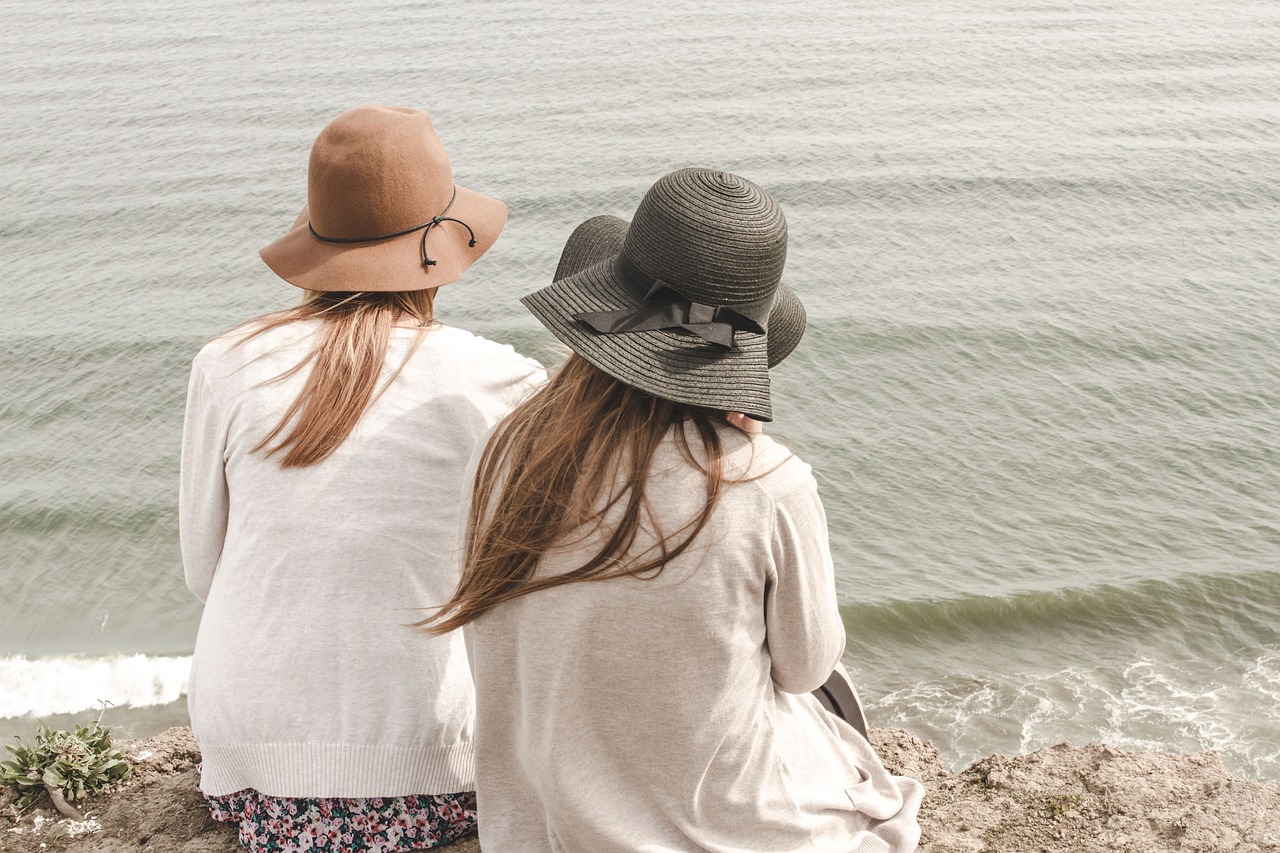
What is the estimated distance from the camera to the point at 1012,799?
4.20m

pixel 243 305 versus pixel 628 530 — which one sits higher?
pixel 628 530

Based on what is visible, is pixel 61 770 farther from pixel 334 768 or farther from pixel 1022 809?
pixel 1022 809

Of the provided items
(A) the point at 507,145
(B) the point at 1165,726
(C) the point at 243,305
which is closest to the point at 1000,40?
(A) the point at 507,145

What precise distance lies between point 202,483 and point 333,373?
1.50 feet

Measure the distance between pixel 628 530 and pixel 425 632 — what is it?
2.25 ft

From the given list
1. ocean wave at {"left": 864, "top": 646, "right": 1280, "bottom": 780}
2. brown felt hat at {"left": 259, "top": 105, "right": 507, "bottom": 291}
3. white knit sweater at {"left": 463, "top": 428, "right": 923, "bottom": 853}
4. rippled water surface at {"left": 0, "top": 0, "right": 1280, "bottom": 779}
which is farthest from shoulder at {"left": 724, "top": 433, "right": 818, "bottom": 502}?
rippled water surface at {"left": 0, "top": 0, "right": 1280, "bottom": 779}

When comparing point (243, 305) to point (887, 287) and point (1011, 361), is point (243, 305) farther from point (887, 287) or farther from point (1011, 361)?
point (1011, 361)

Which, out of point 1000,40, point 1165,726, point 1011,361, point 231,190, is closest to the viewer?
point 1165,726

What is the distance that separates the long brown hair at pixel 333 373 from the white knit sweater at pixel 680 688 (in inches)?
23.1

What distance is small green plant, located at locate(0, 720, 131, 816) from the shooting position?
13.2 feet

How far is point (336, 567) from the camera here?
2.61 meters

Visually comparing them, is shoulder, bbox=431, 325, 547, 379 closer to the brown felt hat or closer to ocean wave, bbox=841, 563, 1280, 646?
the brown felt hat

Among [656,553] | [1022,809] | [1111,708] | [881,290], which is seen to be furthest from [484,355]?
[881,290]

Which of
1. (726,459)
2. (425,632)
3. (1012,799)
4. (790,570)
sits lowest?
(1012,799)
